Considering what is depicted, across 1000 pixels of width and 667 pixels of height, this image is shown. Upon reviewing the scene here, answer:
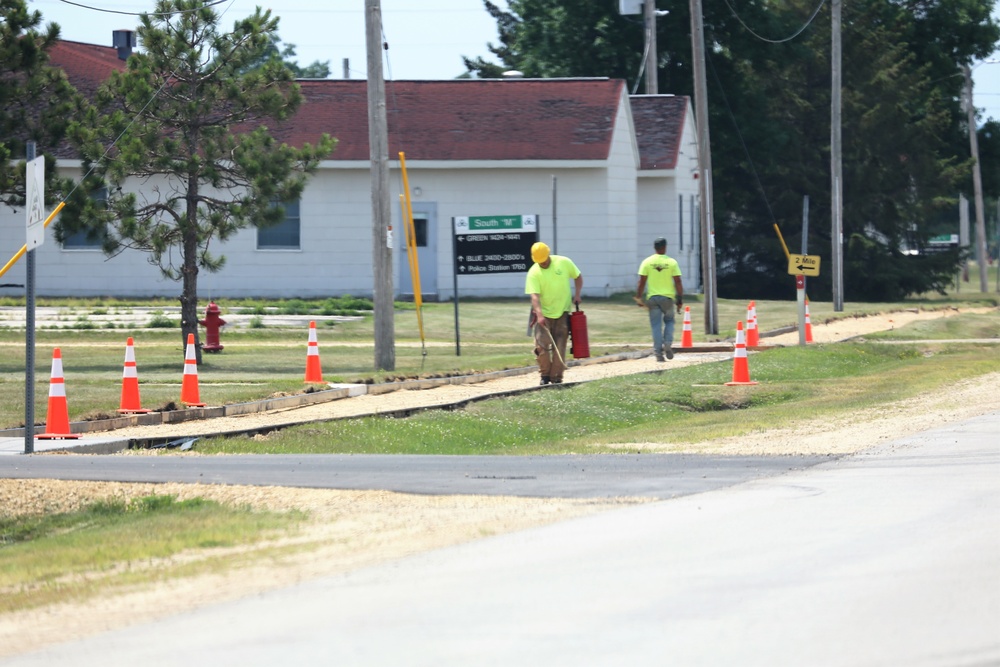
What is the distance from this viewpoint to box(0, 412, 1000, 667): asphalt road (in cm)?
615

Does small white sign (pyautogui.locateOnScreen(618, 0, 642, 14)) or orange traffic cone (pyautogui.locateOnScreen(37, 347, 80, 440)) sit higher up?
small white sign (pyautogui.locateOnScreen(618, 0, 642, 14))

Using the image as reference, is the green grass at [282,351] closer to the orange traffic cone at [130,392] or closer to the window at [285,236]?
the orange traffic cone at [130,392]

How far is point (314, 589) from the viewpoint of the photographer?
737 centimetres

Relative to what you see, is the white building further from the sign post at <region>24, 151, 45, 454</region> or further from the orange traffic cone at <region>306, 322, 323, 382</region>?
the sign post at <region>24, 151, 45, 454</region>

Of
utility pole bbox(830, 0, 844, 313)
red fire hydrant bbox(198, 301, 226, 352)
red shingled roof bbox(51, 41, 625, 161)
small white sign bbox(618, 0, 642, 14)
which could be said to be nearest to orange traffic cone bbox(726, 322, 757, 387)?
red fire hydrant bbox(198, 301, 226, 352)

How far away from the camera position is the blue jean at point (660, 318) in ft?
77.0

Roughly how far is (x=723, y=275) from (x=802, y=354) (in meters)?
30.2

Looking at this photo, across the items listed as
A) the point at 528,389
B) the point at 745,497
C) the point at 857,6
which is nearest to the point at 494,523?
the point at 745,497

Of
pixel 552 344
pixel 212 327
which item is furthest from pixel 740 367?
pixel 212 327

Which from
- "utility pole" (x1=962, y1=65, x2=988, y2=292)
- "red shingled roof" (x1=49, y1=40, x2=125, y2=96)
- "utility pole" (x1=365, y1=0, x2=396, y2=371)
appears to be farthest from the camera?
"utility pole" (x1=962, y1=65, x2=988, y2=292)

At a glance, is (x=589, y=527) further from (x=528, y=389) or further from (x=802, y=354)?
(x=802, y=354)

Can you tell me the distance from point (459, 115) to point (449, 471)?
96.1 ft

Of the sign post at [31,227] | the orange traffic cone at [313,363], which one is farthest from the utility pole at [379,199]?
the sign post at [31,227]

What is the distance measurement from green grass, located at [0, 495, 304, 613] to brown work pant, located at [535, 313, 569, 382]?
9.36 m
